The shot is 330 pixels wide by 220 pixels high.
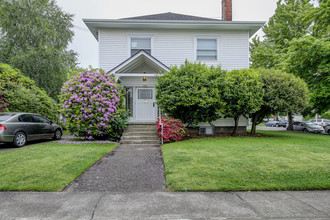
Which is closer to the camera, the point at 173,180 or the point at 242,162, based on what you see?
the point at 173,180

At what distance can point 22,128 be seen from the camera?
300 inches

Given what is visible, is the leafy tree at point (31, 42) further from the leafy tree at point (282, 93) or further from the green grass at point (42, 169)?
the leafy tree at point (282, 93)

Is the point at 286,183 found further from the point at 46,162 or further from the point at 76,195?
the point at 46,162

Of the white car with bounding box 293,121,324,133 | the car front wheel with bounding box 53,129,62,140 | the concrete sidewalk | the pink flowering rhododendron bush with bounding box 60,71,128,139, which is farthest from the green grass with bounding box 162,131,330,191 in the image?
the white car with bounding box 293,121,324,133

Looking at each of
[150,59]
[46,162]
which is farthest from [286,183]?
[150,59]

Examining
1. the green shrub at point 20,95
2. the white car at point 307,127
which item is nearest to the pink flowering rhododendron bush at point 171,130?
the green shrub at point 20,95

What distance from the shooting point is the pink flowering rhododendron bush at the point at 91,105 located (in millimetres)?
8172

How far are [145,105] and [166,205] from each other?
29.7 ft

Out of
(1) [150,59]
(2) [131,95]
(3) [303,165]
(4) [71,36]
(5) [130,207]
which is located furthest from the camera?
(4) [71,36]

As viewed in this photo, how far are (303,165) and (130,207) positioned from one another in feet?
15.0

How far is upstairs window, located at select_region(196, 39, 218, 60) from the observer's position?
12070 mm

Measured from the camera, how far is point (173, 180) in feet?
12.4

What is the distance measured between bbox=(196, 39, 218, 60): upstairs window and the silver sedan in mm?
9950

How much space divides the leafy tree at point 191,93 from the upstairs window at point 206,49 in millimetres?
3300
